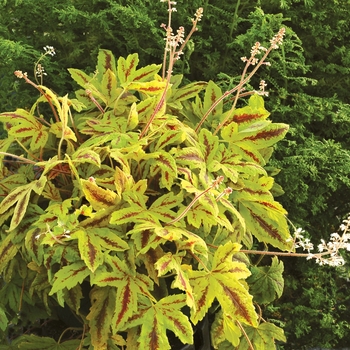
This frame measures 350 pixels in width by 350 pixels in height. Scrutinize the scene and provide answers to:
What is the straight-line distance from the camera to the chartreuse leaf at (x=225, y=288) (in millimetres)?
1154

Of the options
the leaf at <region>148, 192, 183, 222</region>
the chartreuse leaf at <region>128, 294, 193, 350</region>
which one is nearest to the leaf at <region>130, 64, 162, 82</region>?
the leaf at <region>148, 192, 183, 222</region>

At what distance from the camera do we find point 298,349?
7.21ft

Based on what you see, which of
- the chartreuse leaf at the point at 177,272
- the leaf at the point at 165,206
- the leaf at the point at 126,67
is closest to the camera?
the chartreuse leaf at the point at 177,272

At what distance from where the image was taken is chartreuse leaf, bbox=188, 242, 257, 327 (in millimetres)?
1154

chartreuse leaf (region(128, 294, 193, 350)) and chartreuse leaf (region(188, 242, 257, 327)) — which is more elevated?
chartreuse leaf (region(188, 242, 257, 327))

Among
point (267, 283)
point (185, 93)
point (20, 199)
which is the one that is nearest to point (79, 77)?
point (185, 93)

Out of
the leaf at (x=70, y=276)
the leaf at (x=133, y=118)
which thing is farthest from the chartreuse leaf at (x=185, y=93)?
the leaf at (x=70, y=276)

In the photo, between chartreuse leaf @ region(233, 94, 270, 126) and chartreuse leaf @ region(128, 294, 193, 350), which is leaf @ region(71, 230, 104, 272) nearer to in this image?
chartreuse leaf @ region(128, 294, 193, 350)

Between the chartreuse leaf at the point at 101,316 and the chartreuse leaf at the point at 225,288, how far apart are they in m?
0.19

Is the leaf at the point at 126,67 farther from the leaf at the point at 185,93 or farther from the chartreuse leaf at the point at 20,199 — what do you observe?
the chartreuse leaf at the point at 20,199

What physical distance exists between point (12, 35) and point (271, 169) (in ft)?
3.31

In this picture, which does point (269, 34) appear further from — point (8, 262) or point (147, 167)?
point (8, 262)

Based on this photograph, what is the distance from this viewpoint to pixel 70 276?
3.82 feet

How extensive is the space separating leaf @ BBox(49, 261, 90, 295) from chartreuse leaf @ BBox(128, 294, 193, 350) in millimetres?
148
